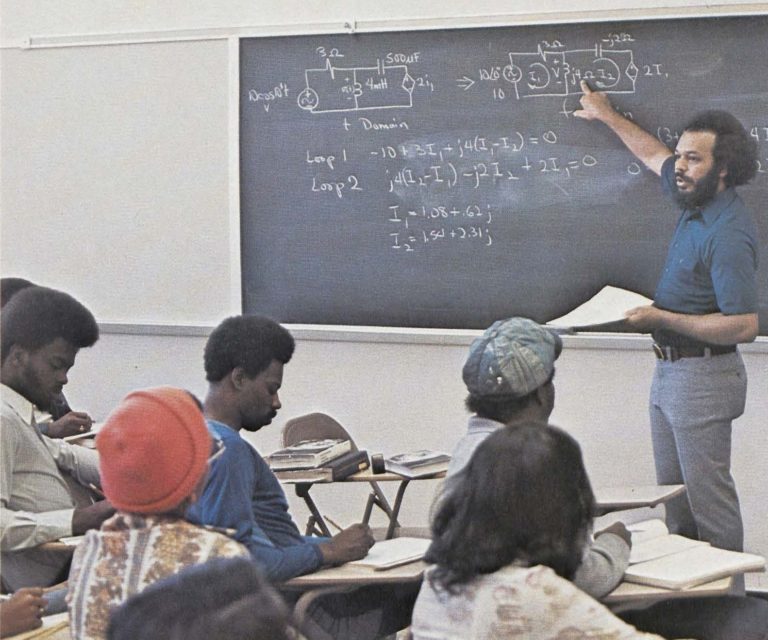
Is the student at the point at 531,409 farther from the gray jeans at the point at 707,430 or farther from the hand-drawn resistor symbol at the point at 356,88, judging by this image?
the hand-drawn resistor symbol at the point at 356,88

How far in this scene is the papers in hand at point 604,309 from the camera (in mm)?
4008

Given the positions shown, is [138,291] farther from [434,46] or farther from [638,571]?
[638,571]

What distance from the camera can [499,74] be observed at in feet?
15.2

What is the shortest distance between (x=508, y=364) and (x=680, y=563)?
22.6 inches

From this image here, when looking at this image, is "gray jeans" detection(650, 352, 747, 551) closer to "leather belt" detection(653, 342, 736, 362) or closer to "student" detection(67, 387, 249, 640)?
"leather belt" detection(653, 342, 736, 362)

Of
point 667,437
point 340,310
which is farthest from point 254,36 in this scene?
point 667,437

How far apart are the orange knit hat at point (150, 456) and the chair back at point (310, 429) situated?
2.10 metres

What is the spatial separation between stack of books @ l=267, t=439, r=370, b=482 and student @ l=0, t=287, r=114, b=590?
2.31 feet

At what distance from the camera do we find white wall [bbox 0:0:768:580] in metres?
4.66

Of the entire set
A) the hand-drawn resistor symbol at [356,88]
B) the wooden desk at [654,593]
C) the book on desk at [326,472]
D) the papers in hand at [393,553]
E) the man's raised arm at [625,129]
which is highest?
the hand-drawn resistor symbol at [356,88]

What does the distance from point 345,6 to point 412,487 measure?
2.05 m

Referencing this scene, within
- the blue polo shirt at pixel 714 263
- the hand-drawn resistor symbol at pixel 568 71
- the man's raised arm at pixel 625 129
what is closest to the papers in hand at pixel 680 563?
the blue polo shirt at pixel 714 263

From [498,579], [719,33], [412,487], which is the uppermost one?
[719,33]

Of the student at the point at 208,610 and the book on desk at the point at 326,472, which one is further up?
the student at the point at 208,610
